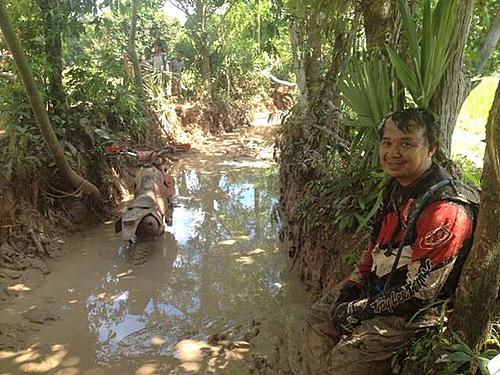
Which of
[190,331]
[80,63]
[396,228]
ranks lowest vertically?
[190,331]

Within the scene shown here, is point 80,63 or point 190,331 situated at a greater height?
point 80,63

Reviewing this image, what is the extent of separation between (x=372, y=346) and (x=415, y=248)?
526 mm

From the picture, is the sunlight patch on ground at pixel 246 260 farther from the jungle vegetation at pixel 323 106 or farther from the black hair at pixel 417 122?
the black hair at pixel 417 122

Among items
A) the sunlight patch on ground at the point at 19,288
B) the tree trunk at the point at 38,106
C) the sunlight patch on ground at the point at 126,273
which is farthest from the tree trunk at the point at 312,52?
the sunlight patch on ground at the point at 19,288

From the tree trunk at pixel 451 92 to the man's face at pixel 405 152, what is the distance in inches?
39.1

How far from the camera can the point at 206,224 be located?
23.0 ft

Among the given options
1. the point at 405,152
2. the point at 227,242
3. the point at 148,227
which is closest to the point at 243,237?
the point at 227,242

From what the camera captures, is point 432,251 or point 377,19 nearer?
point 432,251

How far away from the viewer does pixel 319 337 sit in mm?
2547

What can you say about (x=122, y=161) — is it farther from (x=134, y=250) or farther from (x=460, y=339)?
(x=460, y=339)

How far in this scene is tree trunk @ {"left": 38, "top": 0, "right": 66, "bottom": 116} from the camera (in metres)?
6.44

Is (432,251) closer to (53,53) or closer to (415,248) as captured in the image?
(415,248)

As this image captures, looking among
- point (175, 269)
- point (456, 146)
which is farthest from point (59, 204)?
point (456, 146)

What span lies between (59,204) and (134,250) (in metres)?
1.40
